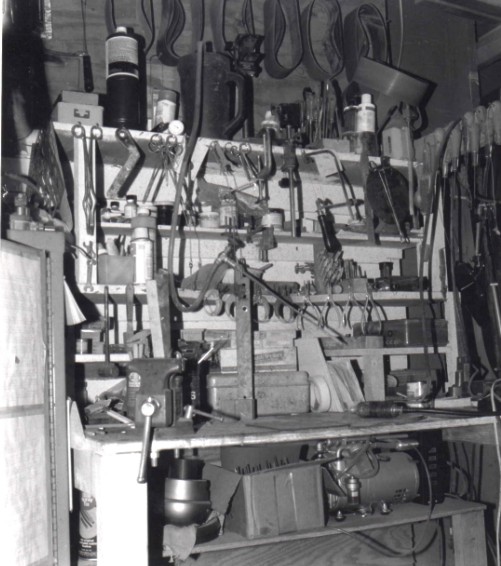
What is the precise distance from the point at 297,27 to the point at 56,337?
1.94 m

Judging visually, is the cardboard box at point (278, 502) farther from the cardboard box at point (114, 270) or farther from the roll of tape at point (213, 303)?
the cardboard box at point (114, 270)

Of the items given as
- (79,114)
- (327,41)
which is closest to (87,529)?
(79,114)

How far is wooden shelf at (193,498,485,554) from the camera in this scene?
183cm

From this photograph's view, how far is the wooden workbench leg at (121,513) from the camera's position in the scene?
4.87ft

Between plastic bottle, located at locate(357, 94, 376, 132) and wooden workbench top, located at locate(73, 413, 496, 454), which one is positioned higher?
plastic bottle, located at locate(357, 94, 376, 132)

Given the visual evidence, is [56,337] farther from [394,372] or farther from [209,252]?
[394,372]

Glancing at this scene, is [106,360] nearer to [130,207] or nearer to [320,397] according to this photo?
[130,207]

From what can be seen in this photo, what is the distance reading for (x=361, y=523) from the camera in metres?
2.00

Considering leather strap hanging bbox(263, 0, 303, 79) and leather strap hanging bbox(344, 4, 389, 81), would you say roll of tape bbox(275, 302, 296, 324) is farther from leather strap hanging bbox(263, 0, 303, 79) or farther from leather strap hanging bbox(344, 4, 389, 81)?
leather strap hanging bbox(344, 4, 389, 81)

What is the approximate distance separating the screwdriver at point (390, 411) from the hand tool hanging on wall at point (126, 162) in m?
1.11

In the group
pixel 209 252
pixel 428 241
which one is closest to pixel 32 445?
pixel 209 252

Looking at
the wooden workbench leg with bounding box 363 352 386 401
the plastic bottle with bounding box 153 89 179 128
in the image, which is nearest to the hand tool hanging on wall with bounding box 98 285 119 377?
the plastic bottle with bounding box 153 89 179 128

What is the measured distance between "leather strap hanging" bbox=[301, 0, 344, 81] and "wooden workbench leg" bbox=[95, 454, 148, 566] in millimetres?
2018

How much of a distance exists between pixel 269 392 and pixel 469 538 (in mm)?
828
